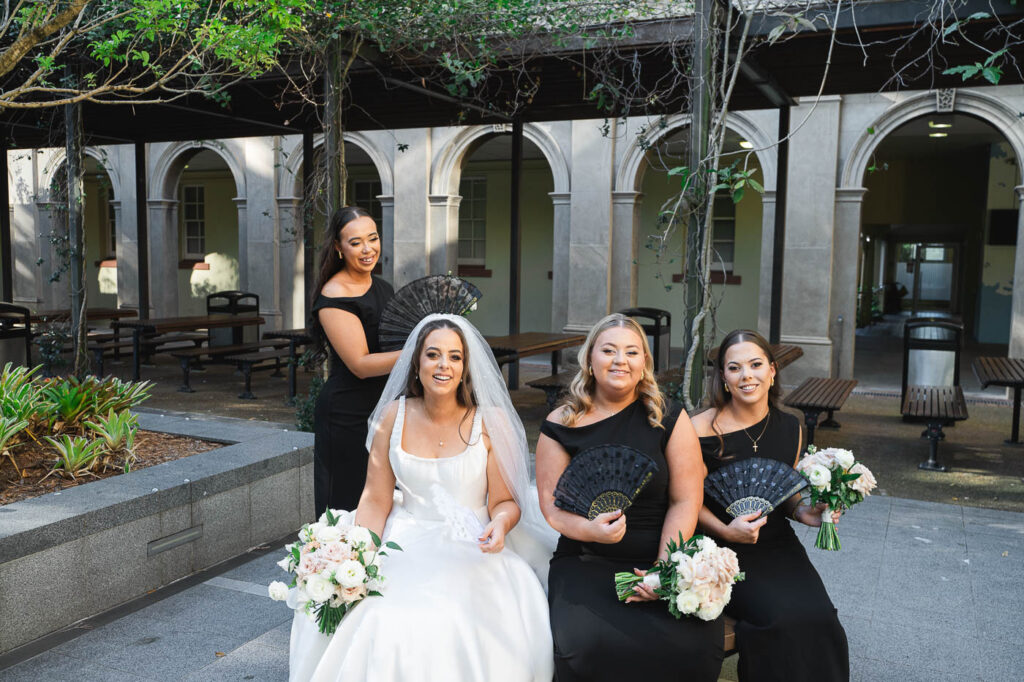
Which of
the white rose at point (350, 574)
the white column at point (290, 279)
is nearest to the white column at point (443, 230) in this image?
the white column at point (290, 279)

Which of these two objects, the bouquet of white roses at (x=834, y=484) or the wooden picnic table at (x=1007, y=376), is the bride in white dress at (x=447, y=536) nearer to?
the bouquet of white roses at (x=834, y=484)

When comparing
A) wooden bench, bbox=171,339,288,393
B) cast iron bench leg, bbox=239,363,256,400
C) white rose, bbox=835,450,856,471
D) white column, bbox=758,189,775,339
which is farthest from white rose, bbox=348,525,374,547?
white column, bbox=758,189,775,339

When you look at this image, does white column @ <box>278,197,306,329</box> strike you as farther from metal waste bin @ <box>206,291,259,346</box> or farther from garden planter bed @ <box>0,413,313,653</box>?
garden planter bed @ <box>0,413,313,653</box>

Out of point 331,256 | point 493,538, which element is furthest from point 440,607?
point 331,256

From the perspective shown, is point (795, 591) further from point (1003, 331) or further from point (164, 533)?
point (1003, 331)

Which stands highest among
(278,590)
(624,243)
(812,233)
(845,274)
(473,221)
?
(473,221)

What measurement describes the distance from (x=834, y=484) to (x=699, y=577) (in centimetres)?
80

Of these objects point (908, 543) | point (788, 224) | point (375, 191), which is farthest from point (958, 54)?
point (375, 191)

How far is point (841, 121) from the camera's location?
475 inches

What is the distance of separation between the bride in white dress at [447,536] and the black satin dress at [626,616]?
132 mm

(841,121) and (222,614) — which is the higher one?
(841,121)

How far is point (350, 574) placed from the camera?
256 cm

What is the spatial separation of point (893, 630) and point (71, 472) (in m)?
4.46

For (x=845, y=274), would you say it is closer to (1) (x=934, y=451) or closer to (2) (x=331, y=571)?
(1) (x=934, y=451)
